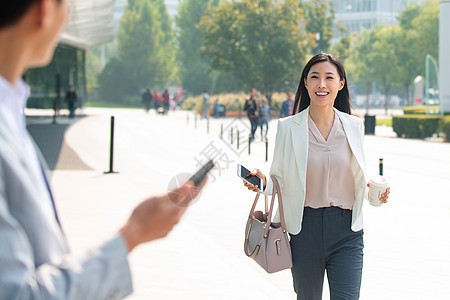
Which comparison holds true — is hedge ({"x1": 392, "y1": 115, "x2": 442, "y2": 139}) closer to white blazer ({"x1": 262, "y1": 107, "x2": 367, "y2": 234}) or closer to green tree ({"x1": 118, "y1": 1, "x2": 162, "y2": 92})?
white blazer ({"x1": 262, "y1": 107, "x2": 367, "y2": 234})

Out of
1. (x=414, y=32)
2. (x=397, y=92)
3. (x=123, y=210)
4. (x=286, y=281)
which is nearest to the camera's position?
(x=286, y=281)

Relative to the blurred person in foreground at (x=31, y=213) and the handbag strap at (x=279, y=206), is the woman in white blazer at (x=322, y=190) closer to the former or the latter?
the handbag strap at (x=279, y=206)

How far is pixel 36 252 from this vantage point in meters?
1.23

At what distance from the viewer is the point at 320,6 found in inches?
2029

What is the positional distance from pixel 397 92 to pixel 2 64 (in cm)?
11105

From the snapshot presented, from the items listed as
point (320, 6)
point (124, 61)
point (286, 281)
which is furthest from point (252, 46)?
point (286, 281)

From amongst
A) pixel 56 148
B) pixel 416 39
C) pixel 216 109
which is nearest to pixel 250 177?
pixel 56 148

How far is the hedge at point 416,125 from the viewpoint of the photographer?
80.6 ft

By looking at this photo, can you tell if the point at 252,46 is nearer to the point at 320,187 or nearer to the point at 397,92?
the point at 320,187

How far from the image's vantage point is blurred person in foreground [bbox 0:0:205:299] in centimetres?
114

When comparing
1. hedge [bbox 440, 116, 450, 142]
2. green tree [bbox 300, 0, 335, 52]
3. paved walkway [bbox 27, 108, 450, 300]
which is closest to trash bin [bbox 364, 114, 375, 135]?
hedge [bbox 440, 116, 450, 142]

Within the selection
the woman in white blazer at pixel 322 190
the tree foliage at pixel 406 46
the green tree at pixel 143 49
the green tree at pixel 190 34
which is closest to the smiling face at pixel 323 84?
the woman in white blazer at pixel 322 190

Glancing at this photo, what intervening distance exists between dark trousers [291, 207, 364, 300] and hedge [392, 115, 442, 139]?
22.0 metres

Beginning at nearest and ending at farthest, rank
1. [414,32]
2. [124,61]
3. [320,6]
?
[320,6]
[414,32]
[124,61]
